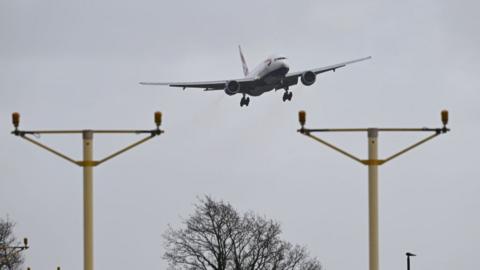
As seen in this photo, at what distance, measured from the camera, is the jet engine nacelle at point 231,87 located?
11138 cm

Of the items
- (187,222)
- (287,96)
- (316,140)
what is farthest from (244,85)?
(316,140)

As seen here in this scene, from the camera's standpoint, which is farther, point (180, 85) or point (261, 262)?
point (180, 85)

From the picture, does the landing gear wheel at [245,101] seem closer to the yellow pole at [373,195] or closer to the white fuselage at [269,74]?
the white fuselage at [269,74]

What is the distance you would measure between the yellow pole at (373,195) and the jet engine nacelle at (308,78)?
240ft

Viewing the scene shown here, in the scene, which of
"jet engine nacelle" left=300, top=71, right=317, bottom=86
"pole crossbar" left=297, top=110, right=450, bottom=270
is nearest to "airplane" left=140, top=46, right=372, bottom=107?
"jet engine nacelle" left=300, top=71, right=317, bottom=86

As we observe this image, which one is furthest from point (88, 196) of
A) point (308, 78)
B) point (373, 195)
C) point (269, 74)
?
point (308, 78)

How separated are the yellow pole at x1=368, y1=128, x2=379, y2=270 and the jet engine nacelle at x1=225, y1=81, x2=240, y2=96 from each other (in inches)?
2837

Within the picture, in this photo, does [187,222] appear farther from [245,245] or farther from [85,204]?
[85,204]

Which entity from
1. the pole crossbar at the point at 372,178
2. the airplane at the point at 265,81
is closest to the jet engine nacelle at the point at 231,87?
the airplane at the point at 265,81

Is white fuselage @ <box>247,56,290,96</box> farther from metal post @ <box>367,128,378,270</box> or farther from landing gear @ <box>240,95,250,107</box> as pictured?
metal post @ <box>367,128,378,270</box>

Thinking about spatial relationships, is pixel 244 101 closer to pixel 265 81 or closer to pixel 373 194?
pixel 265 81

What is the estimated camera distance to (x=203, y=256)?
9612cm

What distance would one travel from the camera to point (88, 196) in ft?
125

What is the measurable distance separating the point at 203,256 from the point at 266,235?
19.3ft
